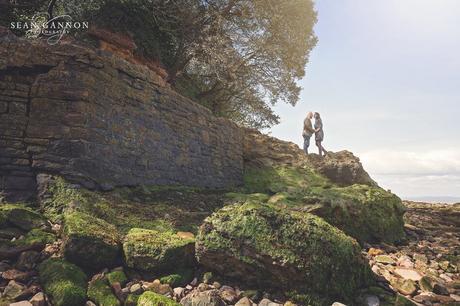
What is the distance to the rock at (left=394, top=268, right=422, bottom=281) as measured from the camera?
4.58m

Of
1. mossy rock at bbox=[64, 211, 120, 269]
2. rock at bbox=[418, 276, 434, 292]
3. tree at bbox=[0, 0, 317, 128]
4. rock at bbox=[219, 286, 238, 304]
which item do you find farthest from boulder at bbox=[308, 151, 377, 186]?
mossy rock at bbox=[64, 211, 120, 269]

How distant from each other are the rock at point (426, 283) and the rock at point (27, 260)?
4.93 metres

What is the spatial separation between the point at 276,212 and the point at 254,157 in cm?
884

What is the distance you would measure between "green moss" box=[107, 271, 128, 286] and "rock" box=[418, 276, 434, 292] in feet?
12.4

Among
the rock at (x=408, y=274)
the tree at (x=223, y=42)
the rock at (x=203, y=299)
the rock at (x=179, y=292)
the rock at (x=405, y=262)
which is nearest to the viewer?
the rock at (x=203, y=299)

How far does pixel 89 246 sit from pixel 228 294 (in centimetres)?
180

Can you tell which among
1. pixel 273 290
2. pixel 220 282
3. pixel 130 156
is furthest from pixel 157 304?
pixel 130 156

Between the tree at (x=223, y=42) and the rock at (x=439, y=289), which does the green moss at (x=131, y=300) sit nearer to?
the rock at (x=439, y=289)

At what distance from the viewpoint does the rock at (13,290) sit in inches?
135

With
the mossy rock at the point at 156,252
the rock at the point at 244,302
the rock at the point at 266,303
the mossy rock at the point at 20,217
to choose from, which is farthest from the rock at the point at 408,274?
the mossy rock at the point at 20,217

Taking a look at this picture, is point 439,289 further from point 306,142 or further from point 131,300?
point 306,142

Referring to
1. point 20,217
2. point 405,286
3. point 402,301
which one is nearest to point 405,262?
point 405,286

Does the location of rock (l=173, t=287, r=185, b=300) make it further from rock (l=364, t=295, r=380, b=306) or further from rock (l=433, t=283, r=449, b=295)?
rock (l=433, t=283, r=449, b=295)

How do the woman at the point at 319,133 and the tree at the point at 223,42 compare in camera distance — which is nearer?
the tree at the point at 223,42
